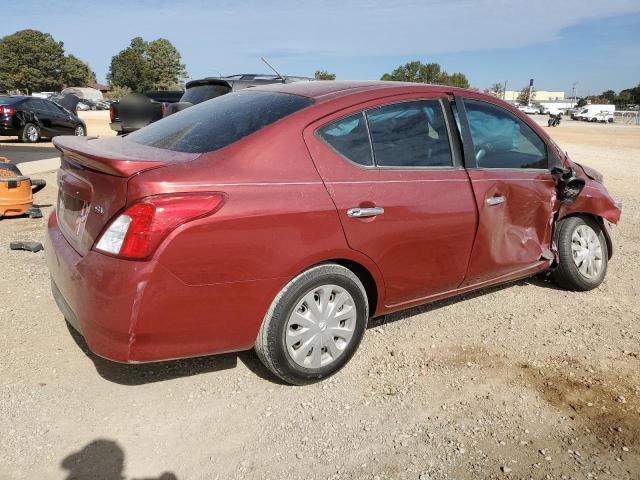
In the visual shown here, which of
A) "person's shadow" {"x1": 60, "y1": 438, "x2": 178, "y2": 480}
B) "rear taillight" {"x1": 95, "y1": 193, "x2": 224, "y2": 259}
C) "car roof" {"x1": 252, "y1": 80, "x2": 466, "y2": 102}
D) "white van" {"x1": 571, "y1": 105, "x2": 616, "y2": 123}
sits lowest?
"person's shadow" {"x1": 60, "y1": 438, "x2": 178, "y2": 480}

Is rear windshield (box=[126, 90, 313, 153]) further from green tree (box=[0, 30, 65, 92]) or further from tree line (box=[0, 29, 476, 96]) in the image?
green tree (box=[0, 30, 65, 92])

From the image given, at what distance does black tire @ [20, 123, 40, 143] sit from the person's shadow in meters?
16.3

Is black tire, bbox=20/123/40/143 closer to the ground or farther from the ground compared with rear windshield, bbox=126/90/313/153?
closer to the ground

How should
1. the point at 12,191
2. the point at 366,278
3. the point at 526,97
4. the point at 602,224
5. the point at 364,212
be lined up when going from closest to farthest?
1. the point at 364,212
2. the point at 366,278
3. the point at 602,224
4. the point at 12,191
5. the point at 526,97

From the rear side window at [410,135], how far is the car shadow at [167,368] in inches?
56.8

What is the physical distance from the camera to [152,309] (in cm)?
257

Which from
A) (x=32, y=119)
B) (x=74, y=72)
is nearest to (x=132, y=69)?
(x=74, y=72)

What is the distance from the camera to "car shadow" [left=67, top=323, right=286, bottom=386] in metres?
3.23

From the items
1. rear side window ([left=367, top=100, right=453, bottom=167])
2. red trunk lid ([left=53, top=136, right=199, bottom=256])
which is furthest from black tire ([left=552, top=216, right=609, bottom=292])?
red trunk lid ([left=53, top=136, right=199, bottom=256])

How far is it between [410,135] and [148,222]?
5.72ft

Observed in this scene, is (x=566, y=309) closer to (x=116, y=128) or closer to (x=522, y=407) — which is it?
(x=522, y=407)

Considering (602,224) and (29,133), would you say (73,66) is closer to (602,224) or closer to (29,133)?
(29,133)

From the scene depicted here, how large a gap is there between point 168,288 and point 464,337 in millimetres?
2205

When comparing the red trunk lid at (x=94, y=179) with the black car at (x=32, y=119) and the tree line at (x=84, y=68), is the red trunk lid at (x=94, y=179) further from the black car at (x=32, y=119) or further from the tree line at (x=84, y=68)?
the tree line at (x=84, y=68)
